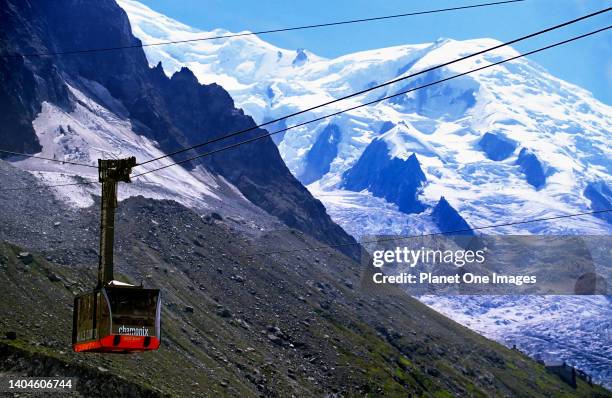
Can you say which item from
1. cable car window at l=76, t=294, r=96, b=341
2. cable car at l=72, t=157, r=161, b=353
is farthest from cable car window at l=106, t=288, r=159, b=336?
cable car window at l=76, t=294, r=96, b=341

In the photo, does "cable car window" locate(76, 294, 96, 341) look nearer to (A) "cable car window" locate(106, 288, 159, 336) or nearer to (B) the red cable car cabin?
(B) the red cable car cabin

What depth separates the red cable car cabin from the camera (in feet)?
143

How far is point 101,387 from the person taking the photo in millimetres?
126312

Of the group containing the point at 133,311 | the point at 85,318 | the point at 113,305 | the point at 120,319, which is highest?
the point at 113,305

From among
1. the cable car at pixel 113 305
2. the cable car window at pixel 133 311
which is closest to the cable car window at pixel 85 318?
the cable car at pixel 113 305

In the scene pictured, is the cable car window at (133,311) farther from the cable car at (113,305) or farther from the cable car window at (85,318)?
the cable car window at (85,318)

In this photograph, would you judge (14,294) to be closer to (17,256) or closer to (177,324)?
(17,256)

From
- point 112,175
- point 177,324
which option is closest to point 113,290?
point 112,175

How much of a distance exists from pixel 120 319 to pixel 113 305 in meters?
0.74

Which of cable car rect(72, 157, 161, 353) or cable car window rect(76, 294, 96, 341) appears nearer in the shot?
cable car rect(72, 157, 161, 353)

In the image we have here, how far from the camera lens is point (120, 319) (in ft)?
143

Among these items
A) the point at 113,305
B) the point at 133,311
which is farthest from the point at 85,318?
the point at 133,311

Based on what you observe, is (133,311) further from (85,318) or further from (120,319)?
(85,318)

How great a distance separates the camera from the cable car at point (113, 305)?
143 feet
